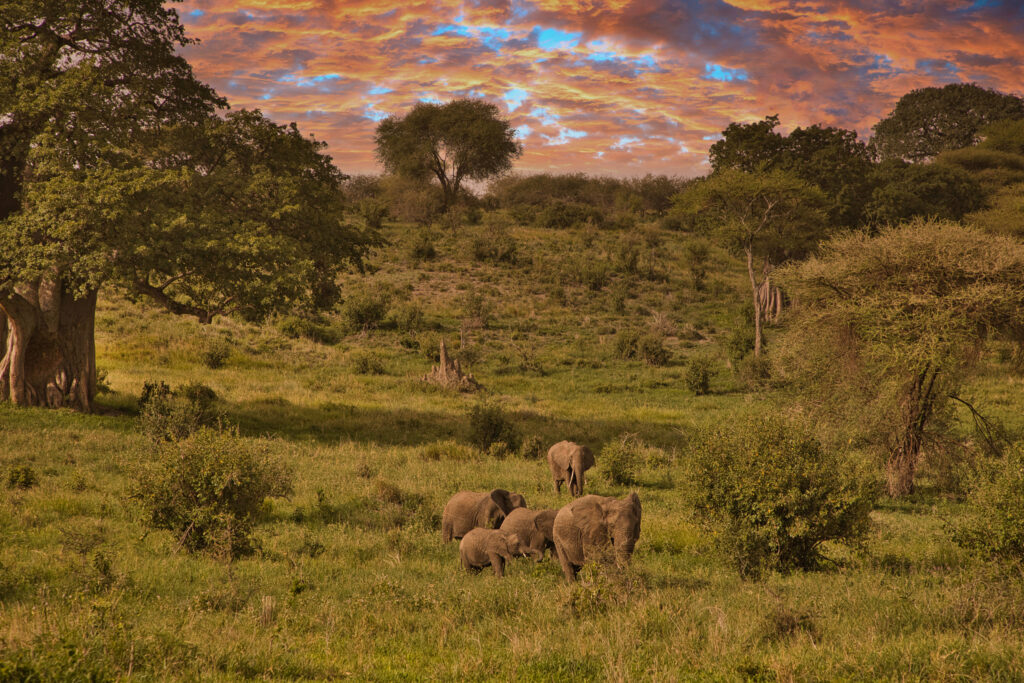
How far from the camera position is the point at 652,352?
4272 cm

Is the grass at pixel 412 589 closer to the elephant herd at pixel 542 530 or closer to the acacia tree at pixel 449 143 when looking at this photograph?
the elephant herd at pixel 542 530

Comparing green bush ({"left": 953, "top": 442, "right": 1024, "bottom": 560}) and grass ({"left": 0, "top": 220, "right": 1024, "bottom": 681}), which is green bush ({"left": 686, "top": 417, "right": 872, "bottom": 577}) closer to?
grass ({"left": 0, "top": 220, "right": 1024, "bottom": 681})

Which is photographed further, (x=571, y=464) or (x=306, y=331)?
(x=306, y=331)

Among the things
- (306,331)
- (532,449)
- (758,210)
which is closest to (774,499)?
(532,449)

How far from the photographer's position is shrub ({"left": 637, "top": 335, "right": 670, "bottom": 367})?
42.4 metres

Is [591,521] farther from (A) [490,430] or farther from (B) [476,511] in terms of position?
(A) [490,430]

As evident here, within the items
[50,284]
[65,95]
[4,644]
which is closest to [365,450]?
[50,284]

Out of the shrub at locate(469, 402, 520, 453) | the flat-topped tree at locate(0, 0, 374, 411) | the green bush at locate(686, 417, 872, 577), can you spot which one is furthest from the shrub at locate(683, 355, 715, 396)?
the green bush at locate(686, 417, 872, 577)

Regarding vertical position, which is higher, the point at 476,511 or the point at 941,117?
the point at 941,117

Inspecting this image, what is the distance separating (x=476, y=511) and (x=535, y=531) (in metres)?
1.71

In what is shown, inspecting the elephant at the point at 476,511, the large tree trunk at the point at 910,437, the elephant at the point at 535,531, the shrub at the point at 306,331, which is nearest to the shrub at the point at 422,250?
the shrub at the point at 306,331

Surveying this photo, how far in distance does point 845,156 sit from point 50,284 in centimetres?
5401

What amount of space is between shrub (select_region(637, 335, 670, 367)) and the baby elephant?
32.4m

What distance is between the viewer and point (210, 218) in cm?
2089
